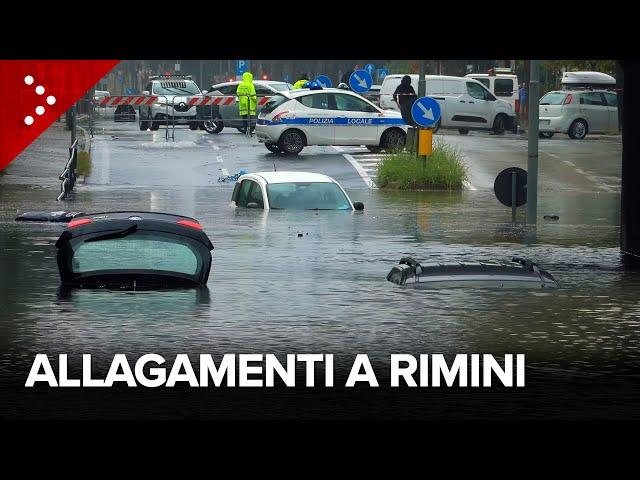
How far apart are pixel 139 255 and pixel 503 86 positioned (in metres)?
41.2

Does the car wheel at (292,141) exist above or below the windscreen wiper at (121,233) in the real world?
above

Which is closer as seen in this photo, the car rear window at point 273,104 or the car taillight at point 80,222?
the car taillight at point 80,222

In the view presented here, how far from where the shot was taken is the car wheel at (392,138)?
48.4 metres

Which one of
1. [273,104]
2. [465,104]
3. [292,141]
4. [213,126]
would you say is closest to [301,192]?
[273,104]

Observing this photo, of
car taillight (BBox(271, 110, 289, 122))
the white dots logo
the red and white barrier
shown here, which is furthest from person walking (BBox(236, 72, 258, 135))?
the white dots logo

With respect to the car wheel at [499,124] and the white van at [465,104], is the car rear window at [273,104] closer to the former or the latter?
the white van at [465,104]

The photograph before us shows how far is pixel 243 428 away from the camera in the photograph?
631 inches

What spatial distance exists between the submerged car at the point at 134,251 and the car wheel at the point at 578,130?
3199 cm

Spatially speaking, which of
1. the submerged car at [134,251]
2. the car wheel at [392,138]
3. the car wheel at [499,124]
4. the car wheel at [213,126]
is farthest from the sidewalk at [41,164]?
the submerged car at [134,251]

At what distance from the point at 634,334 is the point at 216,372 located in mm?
5972

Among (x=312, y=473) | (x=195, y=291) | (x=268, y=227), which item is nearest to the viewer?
(x=312, y=473)

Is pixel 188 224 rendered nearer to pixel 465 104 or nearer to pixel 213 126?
pixel 213 126

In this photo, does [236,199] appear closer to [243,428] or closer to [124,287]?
[124,287]

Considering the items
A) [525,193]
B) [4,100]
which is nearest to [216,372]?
[4,100]
